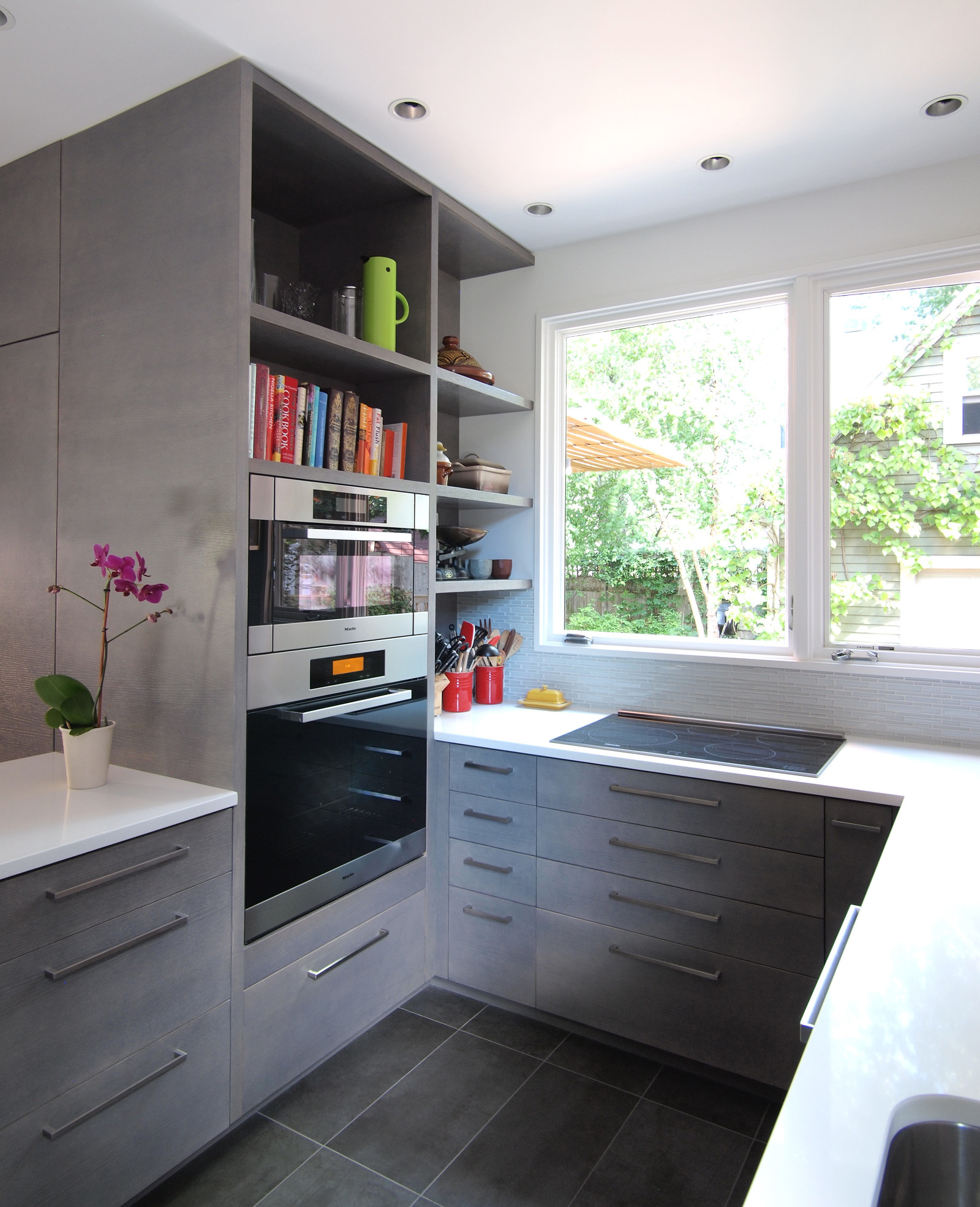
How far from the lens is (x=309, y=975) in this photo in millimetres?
2102

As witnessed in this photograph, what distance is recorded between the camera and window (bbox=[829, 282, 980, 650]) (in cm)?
243

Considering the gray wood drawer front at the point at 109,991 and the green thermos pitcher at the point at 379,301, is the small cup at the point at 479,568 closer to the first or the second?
the green thermos pitcher at the point at 379,301

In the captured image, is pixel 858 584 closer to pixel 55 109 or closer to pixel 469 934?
pixel 469 934

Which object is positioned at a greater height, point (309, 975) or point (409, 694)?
point (409, 694)

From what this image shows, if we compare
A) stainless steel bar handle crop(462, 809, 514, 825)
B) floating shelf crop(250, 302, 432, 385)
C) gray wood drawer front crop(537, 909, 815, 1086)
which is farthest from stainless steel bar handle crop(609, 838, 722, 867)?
floating shelf crop(250, 302, 432, 385)

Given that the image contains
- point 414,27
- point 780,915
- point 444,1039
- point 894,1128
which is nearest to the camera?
point 894,1128

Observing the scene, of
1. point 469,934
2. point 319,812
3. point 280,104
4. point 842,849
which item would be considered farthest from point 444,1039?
point 280,104

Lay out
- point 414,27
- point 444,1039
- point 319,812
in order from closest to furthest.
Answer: point 414,27 < point 319,812 < point 444,1039

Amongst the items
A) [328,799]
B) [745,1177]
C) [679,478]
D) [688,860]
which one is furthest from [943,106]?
[745,1177]

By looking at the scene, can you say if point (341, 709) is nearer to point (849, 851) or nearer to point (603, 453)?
point (849, 851)

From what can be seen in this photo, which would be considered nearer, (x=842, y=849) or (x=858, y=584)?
(x=842, y=849)

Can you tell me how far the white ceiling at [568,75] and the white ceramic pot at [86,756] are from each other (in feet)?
5.22

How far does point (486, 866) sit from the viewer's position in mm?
2457

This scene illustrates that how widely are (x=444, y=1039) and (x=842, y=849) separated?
4.14 feet
